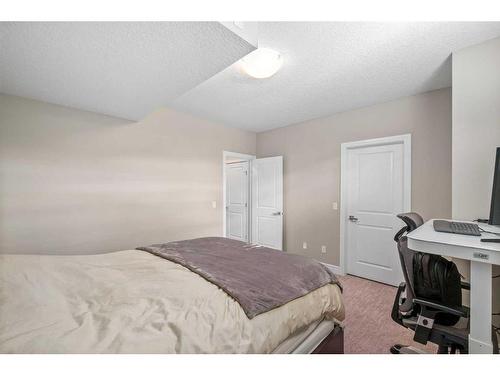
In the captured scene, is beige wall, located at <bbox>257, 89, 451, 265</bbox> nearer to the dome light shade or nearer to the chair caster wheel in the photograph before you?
the chair caster wheel

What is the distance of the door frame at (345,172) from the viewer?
2.78 meters

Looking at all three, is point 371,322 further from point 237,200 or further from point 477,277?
point 237,200

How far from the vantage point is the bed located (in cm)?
84

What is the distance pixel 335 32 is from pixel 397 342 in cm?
249

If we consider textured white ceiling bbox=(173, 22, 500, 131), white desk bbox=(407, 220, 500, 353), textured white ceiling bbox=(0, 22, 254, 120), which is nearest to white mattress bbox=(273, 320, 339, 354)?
white desk bbox=(407, 220, 500, 353)

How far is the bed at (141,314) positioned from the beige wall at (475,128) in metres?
1.33

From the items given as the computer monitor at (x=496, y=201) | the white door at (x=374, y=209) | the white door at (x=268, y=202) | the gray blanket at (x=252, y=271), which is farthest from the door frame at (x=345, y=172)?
the gray blanket at (x=252, y=271)

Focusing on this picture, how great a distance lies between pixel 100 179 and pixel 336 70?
2.89 metres

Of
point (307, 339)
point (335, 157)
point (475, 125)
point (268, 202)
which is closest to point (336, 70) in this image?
point (475, 125)

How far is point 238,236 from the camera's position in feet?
15.8

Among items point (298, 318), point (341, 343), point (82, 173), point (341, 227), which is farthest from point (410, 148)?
point (82, 173)

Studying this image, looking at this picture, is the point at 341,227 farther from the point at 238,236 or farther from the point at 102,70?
the point at 102,70

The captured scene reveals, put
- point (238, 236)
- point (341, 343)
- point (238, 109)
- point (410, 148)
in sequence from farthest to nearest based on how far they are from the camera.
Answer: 1. point (238, 236)
2. point (238, 109)
3. point (410, 148)
4. point (341, 343)

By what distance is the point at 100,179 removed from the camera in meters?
2.65
